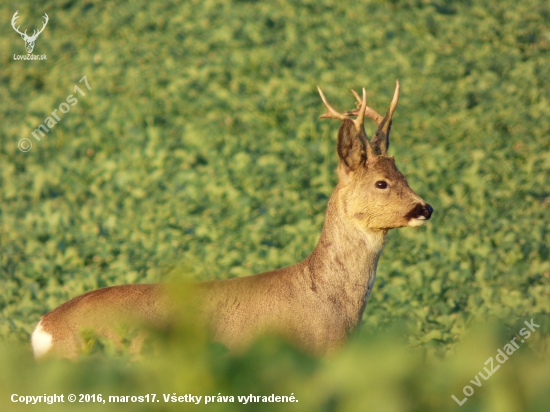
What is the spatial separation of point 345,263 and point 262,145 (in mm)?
5305

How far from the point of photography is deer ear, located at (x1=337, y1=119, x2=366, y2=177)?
5805 millimetres

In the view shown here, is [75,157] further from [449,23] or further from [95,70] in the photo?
[449,23]

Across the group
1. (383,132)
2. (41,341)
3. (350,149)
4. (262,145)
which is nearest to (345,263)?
(350,149)

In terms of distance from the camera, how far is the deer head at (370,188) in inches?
224

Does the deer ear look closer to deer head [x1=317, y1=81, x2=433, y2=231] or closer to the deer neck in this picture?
deer head [x1=317, y1=81, x2=433, y2=231]

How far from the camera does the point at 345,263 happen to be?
5.68 m

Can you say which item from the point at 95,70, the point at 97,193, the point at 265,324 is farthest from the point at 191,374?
the point at 95,70

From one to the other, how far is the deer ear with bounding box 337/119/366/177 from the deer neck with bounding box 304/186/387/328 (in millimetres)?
196

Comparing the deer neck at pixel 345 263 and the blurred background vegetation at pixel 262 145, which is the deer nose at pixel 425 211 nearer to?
the deer neck at pixel 345 263

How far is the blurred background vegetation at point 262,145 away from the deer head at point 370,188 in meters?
2.27

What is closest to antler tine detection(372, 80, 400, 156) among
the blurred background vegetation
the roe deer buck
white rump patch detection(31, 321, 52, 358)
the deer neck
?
the roe deer buck

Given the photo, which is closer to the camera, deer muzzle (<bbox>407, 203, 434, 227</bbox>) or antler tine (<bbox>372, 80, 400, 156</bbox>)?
deer muzzle (<bbox>407, 203, 434, 227</bbox>)

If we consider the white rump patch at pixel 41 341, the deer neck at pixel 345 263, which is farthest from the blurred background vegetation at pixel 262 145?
the white rump patch at pixel 41 341

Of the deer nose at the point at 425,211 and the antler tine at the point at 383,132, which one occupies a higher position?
the antler tine at the point at 383,132
